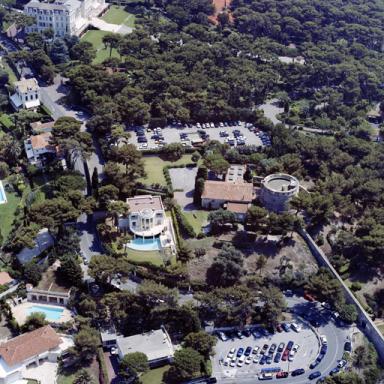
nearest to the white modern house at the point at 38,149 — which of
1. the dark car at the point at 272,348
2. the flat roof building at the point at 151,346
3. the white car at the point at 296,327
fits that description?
the flat roof building at the point at 151,346

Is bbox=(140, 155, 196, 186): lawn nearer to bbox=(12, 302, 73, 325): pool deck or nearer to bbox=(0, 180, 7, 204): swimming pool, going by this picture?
bbox=(0, 180, 7, 204): swimming pool

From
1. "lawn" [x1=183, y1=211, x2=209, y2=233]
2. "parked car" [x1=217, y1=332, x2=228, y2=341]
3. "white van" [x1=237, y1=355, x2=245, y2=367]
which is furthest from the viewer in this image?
"lawn" [x1=183, y1=211, x2=209, y2=233]

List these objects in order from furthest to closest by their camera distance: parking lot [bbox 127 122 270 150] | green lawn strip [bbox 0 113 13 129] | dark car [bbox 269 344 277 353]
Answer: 1. green lawn strip [bbox 0 113 13 129]
2. parking lot [bbox 127 122 270 150]
3. dark car [bbox 269 344 277 353]

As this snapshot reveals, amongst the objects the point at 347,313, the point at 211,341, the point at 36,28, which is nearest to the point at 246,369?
the point at 211,341

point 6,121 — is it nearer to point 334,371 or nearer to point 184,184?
point 184,184

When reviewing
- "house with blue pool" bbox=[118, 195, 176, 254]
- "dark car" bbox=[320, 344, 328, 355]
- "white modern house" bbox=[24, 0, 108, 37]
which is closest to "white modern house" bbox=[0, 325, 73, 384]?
"house with blue pool" bbox=[118, 195, 176, 254]

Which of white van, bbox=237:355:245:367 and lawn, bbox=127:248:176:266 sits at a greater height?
lawn, bbox=127:248:176:266

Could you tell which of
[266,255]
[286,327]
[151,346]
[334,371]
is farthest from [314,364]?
[151,346]
